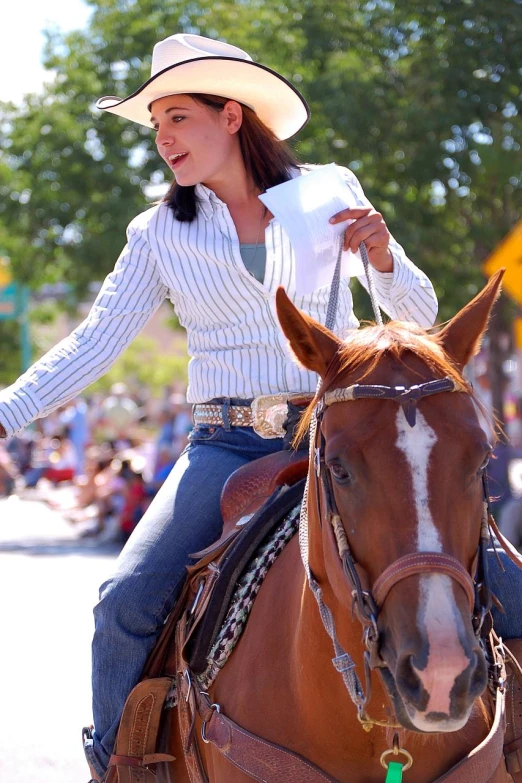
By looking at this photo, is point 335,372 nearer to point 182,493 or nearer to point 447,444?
point 447,444

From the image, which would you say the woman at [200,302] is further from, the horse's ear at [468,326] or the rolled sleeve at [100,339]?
the horse's ear at [468,326]

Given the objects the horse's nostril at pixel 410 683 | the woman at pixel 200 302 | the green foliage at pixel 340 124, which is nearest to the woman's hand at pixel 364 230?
the woman at pixel 200 302

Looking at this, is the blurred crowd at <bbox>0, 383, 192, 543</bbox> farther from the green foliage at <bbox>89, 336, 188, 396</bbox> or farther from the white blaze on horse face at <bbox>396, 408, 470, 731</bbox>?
the green foliage at <bbox>89, 336, 188, 396</bbox>

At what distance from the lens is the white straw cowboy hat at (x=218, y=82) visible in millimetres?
3738

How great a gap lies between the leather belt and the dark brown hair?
72 centimetres

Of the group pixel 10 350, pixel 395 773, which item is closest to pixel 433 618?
pixel 395 773

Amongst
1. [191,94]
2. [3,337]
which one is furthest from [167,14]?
[3,337]

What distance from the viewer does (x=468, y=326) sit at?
2645 mm

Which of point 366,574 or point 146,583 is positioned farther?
point 146,583

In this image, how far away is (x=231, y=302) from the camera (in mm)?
3717

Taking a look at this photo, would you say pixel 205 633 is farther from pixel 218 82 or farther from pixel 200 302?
pixel 218 82

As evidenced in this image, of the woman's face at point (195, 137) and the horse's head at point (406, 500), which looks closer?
the horse's head at point (406, 500)

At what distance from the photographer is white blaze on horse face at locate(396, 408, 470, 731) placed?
2.11 meters

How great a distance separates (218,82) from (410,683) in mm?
2368
